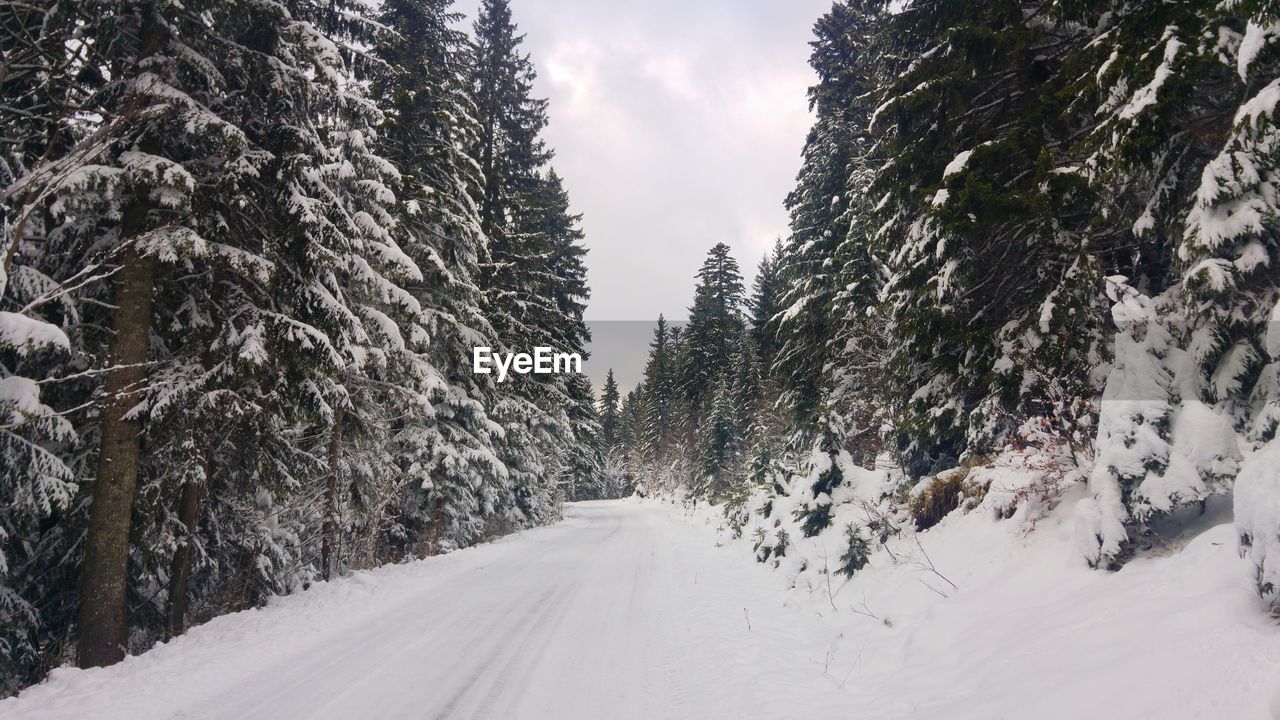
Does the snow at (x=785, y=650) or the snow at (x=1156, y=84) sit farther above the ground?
the snow at (x=1156, y=84)

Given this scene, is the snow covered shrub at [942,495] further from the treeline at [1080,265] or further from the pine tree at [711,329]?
the pine tree at [711,329]

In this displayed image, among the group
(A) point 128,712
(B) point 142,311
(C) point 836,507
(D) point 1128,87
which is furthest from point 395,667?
(D) point 1128,87

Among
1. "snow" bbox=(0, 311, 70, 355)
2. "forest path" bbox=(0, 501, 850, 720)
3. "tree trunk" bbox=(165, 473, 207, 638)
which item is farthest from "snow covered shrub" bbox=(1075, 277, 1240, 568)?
"tree trunk" bbox=(165, 473, 207, 638)

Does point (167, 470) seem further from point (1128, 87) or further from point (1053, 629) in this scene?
point (1128, 87)

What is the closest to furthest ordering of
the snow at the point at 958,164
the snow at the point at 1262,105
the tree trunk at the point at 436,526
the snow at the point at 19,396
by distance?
1. the snow at the point at 1262,105
2. the snow at the point at 19,396
3. the snow at the point at 958,164
4. the tree trunk at the point at 436,526

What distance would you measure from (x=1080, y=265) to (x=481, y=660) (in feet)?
29.1

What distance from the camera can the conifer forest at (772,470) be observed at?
4.55 m

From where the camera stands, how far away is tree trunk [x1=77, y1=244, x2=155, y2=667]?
6.83 meters

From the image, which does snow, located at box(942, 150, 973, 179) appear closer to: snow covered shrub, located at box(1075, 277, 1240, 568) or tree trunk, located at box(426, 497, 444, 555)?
snow covered shrub, located at box(1075, 277, 1240, 568)

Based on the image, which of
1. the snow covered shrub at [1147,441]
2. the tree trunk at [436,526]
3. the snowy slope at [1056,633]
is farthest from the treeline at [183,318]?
the snow covered shrub at [1147,441]

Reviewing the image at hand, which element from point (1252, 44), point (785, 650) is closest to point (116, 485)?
point (785, 650)

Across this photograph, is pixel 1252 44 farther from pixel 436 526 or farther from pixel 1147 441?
pixel 436 526

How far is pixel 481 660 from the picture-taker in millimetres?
6566

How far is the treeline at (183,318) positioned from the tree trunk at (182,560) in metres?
0.04
